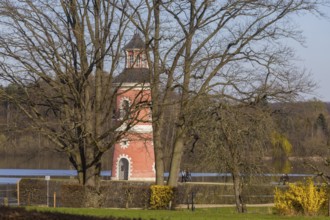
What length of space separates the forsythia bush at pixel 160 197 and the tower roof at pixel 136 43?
6104 millimetres

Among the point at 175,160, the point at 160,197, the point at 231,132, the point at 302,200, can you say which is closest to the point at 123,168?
the point at 175,160

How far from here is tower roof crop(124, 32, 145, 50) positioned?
32219 millimetres

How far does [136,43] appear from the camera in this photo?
32.9 m

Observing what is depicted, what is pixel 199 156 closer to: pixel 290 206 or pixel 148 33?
pixel 148 33

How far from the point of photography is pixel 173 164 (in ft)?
115

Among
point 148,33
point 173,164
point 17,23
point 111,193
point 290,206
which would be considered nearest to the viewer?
point 290,206

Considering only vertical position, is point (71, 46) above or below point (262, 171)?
above

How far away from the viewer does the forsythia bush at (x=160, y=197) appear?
1257 inches

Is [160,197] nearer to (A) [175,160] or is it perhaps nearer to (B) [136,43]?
(A) [175,160]

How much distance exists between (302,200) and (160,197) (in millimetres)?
9231

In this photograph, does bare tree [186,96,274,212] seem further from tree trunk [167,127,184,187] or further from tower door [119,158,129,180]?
tower door [119,158,129,180]

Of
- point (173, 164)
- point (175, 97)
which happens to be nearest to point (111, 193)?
point (173, 164)

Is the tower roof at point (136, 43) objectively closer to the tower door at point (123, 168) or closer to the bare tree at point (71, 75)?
the bare tree at point (71, 75)

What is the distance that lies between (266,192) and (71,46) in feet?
57.1
